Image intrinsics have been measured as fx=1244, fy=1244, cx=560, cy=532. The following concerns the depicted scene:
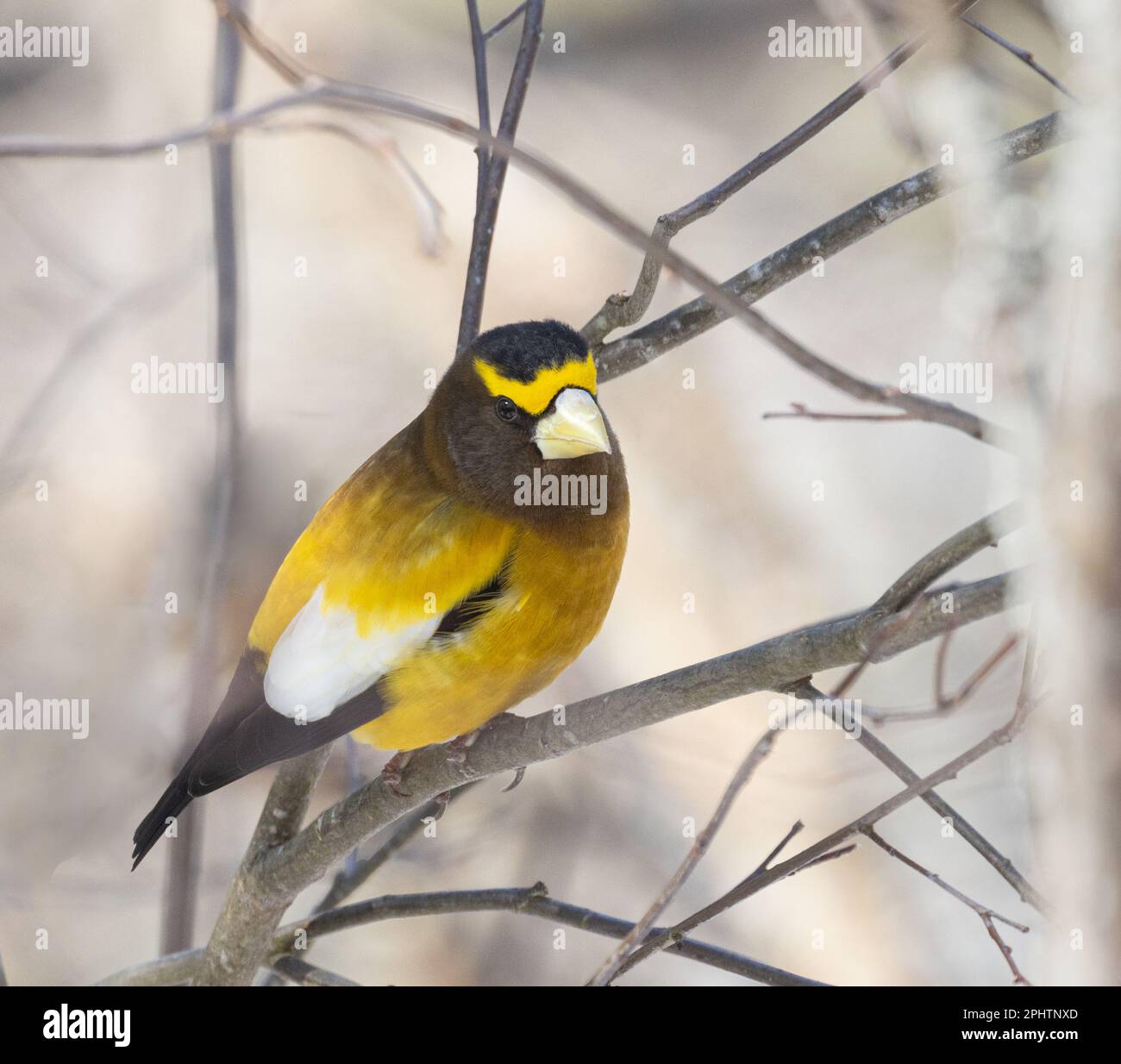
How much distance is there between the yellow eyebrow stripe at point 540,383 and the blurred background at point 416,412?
1.47 metres

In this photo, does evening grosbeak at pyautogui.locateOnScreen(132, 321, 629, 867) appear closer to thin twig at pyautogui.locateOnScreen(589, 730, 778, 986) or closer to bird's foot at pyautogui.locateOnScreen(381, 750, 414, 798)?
bird's foot at pyautogui.locateOnScreen(381, 750, 414, 798)

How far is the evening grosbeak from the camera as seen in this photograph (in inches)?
116

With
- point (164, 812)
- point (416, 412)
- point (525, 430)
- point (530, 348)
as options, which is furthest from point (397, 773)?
point (416, 412)

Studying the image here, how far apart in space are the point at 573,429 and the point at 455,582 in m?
0.48

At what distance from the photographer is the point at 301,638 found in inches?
121

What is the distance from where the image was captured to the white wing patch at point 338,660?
2998mm

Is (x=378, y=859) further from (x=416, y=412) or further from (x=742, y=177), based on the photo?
(x=416, y=412)

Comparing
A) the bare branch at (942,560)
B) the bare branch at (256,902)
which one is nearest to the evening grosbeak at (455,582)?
the bare branch at (256,902)

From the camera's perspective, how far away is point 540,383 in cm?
295

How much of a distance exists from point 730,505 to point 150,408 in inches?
117

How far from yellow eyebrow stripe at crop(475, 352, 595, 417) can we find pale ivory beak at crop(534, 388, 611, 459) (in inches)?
1.0

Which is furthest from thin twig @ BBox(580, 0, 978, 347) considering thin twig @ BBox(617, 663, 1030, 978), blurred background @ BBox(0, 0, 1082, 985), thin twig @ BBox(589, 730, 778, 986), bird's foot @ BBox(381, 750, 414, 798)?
blurred background @ BBox(0, 0, 1082, 985)

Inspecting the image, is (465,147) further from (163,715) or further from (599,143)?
(163,715)

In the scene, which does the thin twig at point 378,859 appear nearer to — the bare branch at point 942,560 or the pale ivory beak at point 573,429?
the pale ivory beak at point 573,429
